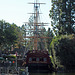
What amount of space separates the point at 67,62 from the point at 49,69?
437 centimetres

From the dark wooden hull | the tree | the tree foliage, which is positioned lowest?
the dark wooden hull

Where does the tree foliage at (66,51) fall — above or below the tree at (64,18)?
below

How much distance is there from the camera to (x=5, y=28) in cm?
5238

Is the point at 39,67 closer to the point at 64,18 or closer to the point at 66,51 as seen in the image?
the point at 66,51

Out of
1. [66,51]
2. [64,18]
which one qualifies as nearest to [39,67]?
[66,51]

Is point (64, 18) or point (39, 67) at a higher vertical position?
point (64, 18)

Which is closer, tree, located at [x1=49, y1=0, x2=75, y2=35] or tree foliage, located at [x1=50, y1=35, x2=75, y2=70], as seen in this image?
tree foliage, located at [x1=50, y1=35, x2=75, y2=70]

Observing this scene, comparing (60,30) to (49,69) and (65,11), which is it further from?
(49,69)

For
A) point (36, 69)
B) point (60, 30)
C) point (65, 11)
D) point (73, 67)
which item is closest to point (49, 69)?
point (36, 69)

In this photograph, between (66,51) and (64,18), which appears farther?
(64,18)

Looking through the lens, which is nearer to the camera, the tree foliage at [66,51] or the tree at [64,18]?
the tree foliage at [66,51]

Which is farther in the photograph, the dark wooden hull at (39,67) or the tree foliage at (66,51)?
the dark wooden hull at (39,67)

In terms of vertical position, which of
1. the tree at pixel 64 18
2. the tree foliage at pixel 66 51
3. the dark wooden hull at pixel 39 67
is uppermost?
the tree at pixel 64 18

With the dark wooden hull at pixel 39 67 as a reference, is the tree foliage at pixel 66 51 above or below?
above
